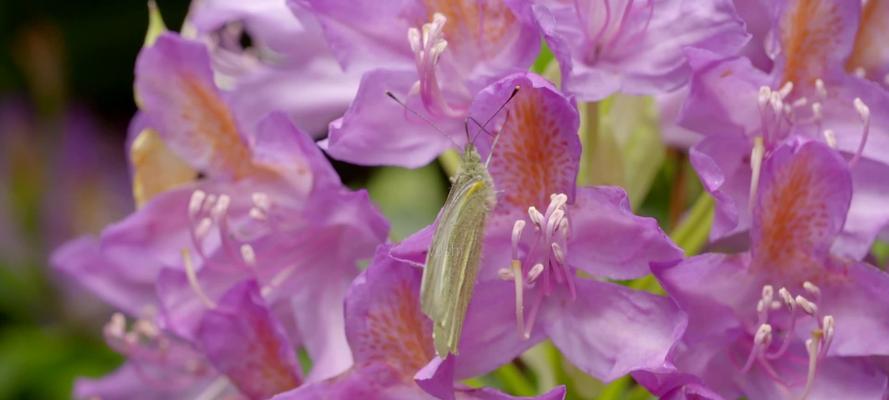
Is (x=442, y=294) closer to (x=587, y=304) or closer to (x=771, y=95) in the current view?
(x=587, y=304)

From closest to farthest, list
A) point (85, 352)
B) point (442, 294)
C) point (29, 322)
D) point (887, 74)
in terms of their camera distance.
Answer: point (442, 294) < point (887, 74) < point (85, 352) < point (29, 322)

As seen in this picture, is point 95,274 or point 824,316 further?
point 95,274

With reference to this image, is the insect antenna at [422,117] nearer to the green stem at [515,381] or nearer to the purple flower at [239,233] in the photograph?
the purple flower at [239,233]

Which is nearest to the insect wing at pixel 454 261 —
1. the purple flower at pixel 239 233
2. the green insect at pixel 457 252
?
the green insect at pixel 457 252

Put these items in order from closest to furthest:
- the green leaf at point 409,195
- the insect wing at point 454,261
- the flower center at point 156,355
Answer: the insect wing at point 454,261 < the flower center at point 156,355 < the green leaf at point 409,195

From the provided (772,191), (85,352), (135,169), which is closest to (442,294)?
(772,191)

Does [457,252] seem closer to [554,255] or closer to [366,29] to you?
[554,255]
